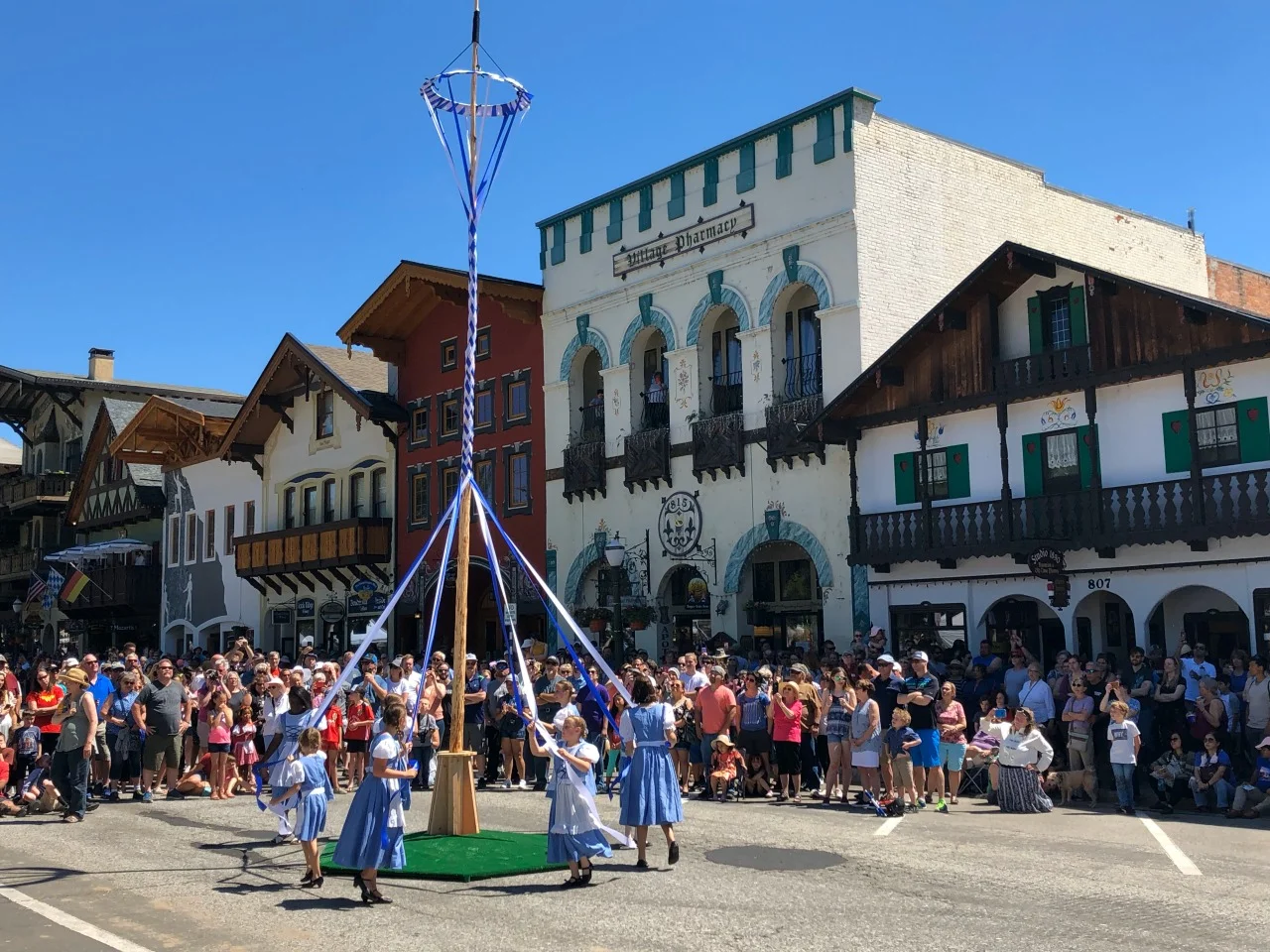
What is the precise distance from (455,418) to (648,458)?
787 centimetres

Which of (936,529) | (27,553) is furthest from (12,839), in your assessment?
(27,553)

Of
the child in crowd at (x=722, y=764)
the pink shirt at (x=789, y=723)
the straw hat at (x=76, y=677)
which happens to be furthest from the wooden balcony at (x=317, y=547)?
the straw hat at (x=76, y=677)

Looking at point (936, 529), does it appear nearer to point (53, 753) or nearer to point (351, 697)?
point (351, 697)

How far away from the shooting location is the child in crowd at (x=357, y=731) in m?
18.0

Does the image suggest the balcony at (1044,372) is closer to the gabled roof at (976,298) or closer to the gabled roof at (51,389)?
the gabled roof at (976,298)

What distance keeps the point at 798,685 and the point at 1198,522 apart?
23.6 feet

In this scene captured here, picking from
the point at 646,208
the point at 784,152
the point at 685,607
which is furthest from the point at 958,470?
the point at 646,208

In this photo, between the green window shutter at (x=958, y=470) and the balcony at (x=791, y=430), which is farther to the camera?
the balcony at (x=791, y=430)

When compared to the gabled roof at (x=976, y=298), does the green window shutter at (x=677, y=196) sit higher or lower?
higher

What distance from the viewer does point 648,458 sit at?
29859mm

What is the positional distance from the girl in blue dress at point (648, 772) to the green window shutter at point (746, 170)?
732 inches

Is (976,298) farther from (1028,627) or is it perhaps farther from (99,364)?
(99,364)

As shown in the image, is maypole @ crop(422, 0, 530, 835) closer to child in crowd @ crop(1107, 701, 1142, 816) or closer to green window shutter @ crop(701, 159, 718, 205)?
child in crowd @ crop(1107, 701, 1142, 816)

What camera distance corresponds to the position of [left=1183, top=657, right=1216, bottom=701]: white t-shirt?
56.5 feet
